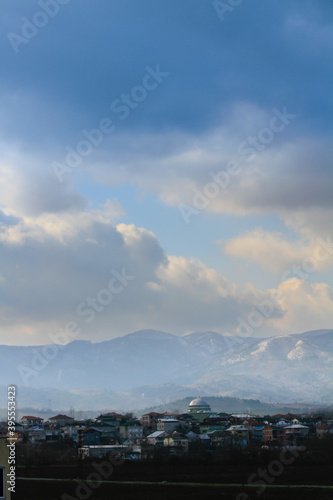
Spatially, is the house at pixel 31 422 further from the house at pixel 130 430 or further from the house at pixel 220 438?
the house at pixel 220 438

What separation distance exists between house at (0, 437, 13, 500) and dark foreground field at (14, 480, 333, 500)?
29386mm

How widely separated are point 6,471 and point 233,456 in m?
63.0


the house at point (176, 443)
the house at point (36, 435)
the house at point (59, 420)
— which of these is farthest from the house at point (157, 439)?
the house at point (59, 420)

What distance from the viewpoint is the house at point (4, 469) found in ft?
53.4

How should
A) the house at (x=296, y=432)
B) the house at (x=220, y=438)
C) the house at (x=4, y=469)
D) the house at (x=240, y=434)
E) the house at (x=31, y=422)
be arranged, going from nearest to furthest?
the house at (x=4, y=469), the house at (x=220, y=438), the house at (x=240, y=434), the house at (x=296, y=432), the house at (x=31, y=422)

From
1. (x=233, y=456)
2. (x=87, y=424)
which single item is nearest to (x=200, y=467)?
(x=233, y=456)

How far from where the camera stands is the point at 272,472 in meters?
63.6

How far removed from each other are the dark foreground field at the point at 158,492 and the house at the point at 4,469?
96.4ft

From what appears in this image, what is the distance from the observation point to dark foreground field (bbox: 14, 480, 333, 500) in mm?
44156

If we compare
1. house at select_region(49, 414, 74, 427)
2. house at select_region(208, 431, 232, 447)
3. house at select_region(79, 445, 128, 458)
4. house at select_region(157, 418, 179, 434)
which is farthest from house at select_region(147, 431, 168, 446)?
house at select_region(49, 414, 74, 427)

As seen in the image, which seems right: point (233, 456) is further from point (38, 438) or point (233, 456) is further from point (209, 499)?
point (38, 438)

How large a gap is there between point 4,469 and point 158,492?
114 ft

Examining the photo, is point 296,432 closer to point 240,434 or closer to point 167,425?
point 240,434

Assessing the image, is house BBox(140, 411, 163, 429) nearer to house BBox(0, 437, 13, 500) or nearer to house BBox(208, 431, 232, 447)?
house BBox(208, 431, 232, 447)
